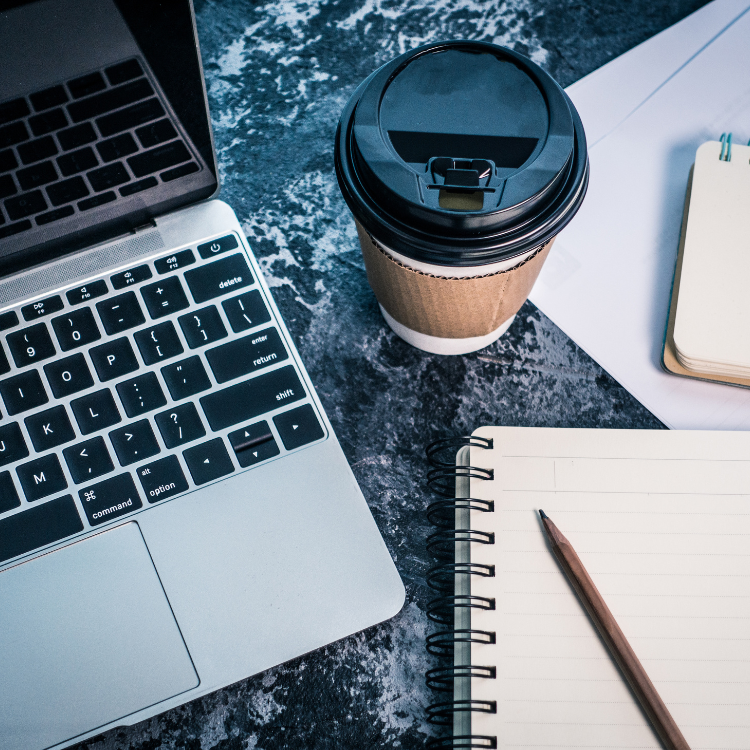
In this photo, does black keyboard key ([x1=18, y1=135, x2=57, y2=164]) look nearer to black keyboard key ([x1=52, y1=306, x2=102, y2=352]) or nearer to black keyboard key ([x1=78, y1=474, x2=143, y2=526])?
black keyboard key ([x1=52, y1=306, x2=102, y2=352])

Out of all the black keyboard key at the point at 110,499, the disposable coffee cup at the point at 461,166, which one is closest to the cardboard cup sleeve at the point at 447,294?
the disposable coffee cup at the point at 461,166

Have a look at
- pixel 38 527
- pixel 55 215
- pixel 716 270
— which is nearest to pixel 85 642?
pixel 38 527

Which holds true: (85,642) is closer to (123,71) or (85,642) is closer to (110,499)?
(110,499)

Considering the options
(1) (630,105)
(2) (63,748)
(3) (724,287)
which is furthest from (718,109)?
(2) (63,748)

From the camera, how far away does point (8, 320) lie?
1.45 feet

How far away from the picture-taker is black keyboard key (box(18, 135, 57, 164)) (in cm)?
41

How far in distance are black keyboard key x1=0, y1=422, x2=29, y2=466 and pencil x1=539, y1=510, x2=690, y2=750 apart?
35 cm

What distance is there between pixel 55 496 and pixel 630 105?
0.56m

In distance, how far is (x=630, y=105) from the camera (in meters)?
0.54

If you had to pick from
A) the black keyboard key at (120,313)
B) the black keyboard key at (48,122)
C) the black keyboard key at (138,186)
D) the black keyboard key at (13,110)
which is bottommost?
the black keyboard key at (120,313)

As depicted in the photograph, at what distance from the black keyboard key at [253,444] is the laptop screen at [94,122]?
Answer: 19cm

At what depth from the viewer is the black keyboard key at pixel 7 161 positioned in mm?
406

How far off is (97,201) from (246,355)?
0.16 meters

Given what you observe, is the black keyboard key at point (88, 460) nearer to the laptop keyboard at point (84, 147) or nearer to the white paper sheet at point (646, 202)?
the laptop keyboard at point (84, 147)
